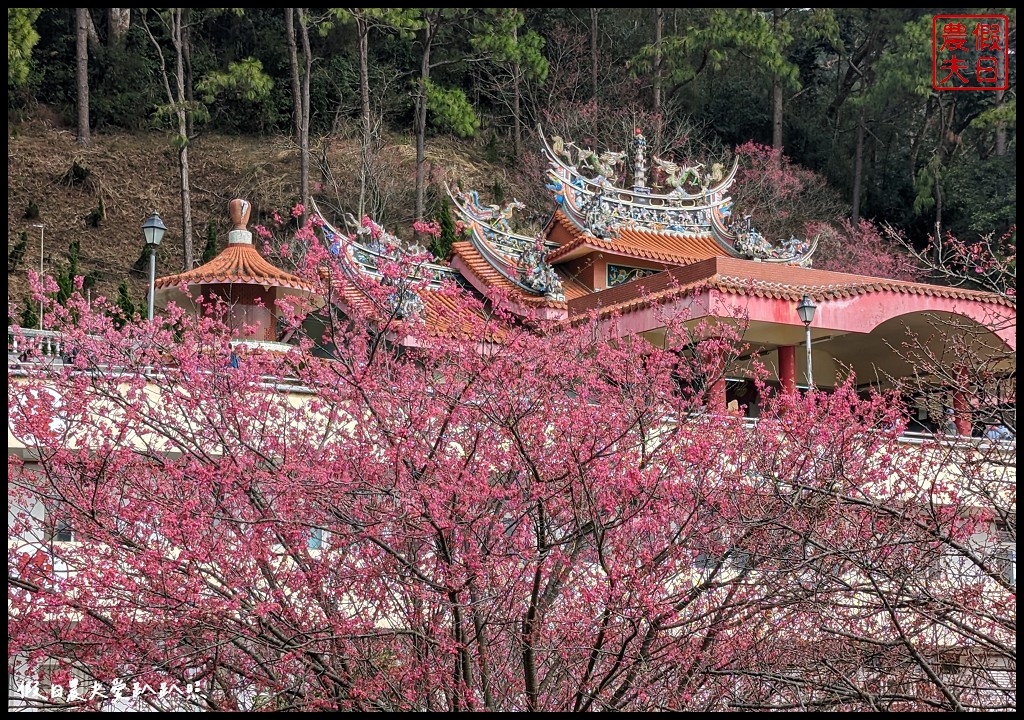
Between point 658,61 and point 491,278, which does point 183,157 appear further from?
point 658,61

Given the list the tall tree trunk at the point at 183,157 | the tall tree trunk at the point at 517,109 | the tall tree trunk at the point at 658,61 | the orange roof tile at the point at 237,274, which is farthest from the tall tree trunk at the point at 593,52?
the orange roof tile at the point at 237,274

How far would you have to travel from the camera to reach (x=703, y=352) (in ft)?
32.6

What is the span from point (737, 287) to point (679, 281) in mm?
1315

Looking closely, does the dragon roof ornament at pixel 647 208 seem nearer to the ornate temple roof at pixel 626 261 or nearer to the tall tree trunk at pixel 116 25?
the ornate temple roof at pixel 626 261

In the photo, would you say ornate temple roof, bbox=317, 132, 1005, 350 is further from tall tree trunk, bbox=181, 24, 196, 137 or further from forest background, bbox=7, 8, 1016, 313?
tall tree trunk, bbox=181, 24, 196, 137

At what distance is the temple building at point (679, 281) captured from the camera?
16.8 meters

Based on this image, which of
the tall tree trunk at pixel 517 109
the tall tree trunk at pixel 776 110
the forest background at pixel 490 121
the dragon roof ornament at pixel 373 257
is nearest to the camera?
the dragon roof ornament at pixel 373 257

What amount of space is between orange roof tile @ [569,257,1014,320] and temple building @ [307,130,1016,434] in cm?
2

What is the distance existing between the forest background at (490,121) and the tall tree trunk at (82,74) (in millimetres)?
77

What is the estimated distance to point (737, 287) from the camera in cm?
1666

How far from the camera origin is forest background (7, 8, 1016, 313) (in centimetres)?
3183

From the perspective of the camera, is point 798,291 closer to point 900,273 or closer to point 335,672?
point 335,672

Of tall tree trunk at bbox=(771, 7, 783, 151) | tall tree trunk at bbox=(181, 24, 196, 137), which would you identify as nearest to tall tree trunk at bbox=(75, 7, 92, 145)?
tall tree trunk at bbox=(181, 24, 196, 137)

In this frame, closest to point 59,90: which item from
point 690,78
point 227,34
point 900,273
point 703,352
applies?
point 227,34
